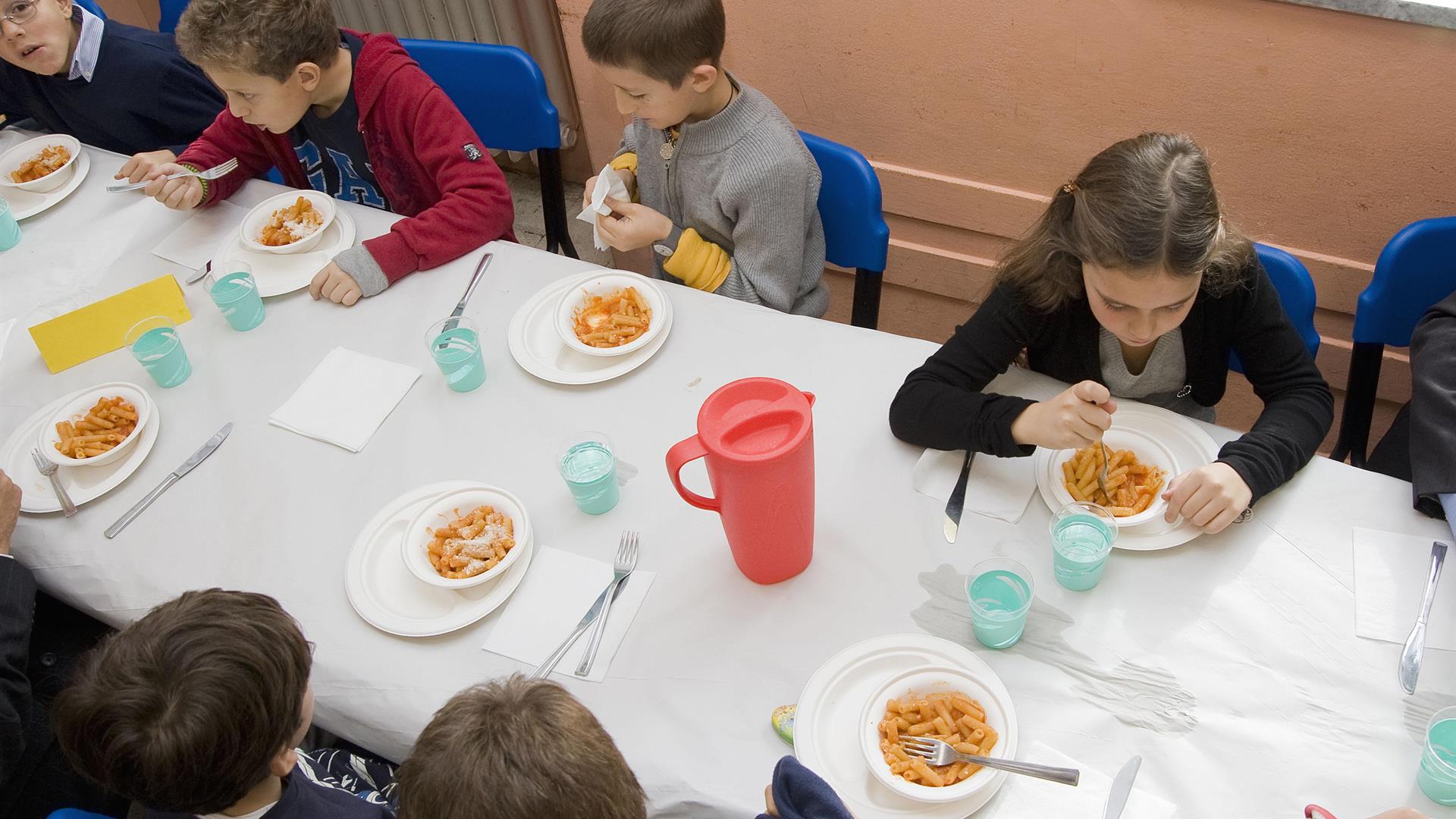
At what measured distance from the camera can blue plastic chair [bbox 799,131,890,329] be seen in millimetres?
1855

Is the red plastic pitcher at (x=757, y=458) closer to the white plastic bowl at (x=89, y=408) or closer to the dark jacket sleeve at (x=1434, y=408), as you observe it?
the dark jacket sleeve at (x=1434, y=408)

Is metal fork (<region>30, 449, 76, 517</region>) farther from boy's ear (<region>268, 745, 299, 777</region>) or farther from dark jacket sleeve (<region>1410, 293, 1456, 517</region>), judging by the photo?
dark jacket sleeve (<region>1410, 293, 1456, 517</region>)

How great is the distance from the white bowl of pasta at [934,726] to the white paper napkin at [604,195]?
1.08 meters

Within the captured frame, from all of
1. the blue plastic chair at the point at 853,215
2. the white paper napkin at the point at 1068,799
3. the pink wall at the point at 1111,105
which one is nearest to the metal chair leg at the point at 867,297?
the blue plastic chair at the point at 853,215

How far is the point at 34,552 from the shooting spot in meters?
1.49

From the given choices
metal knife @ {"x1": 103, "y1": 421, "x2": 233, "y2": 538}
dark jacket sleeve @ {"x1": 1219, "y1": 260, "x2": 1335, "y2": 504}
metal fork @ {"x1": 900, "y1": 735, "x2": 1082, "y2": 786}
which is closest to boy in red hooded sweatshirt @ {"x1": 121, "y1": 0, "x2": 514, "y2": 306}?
metal knife @ {"x1": 103, "y1": 421, "x2": 233, "y2": 538}

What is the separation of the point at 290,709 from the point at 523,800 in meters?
0.44

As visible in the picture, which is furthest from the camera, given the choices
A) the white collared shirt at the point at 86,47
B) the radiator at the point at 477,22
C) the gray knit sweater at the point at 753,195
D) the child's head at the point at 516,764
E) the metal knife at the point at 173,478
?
the radiator at the point at 477,22

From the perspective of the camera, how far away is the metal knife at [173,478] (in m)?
1.51

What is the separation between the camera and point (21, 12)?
2.27 m

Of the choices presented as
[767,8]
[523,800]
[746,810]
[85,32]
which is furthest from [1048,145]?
[85,32]

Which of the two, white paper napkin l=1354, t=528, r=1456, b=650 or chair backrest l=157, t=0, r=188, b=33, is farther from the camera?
chair backrest l=157, t=0, r=188, b=33

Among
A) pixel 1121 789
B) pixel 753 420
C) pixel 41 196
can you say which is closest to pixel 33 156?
pixel 41 196

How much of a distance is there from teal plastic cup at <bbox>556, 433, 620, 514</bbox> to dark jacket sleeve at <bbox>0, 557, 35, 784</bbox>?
0.83 metres
